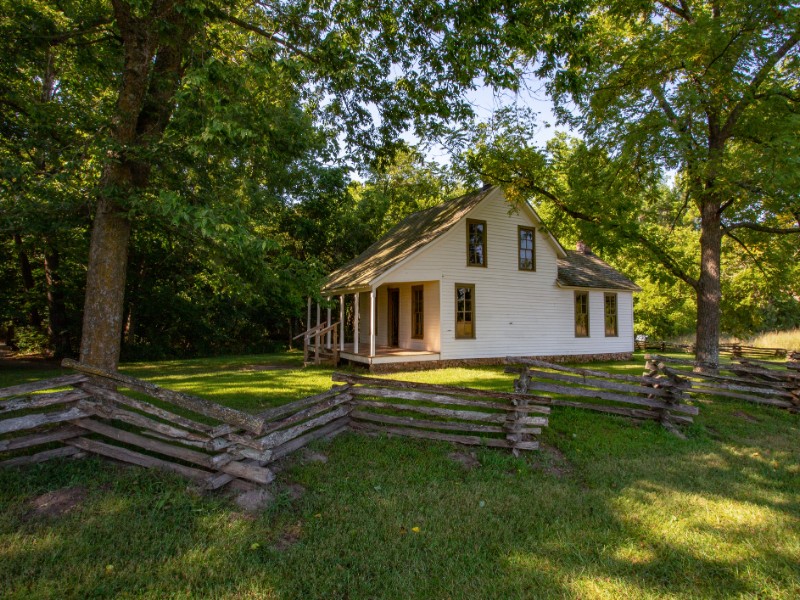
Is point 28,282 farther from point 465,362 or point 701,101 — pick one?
point 701,101

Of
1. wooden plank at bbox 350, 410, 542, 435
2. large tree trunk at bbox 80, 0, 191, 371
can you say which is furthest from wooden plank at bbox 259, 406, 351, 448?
large tree trunk at bbox 80, 0, 191, 371

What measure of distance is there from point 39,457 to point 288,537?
10.6 ft

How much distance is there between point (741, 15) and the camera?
8.71m

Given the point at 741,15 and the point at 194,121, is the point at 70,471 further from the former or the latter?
the point at 741,15

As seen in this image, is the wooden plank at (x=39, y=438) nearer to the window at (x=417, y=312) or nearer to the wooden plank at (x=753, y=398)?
the wooden plank at (x=753, y=398)

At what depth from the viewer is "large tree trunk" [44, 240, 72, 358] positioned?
17597 millimetres

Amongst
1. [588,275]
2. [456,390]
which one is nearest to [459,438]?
[456,390]

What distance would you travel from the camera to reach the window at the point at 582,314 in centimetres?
1832

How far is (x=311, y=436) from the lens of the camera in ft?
19.5

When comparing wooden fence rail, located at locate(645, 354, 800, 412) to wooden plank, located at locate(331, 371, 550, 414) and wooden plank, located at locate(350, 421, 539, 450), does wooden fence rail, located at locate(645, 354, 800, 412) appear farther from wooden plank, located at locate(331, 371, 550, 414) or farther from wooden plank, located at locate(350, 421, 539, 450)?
wooden plank, located at locate(350, 421, 539, 450)

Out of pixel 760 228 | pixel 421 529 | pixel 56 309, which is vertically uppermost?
pixel 760 228

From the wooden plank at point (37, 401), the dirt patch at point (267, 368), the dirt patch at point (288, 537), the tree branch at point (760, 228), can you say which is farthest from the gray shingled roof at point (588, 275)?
the wooden plank at point (37, 401)

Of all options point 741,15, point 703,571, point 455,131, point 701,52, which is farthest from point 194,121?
point 741,15

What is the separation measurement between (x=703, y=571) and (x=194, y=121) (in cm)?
757
